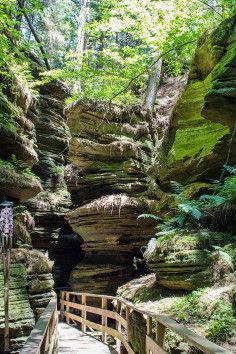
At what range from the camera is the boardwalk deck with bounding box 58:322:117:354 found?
7.41 meters

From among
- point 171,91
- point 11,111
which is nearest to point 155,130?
point 171,91

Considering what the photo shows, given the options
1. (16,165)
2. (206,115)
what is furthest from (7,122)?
(206,115)

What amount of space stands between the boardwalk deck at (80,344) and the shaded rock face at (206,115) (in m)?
4.27

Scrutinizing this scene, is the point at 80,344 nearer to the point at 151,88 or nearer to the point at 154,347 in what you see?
the point at 154,347

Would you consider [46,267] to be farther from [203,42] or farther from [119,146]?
[203,42]

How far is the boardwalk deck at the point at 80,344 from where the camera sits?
741cm

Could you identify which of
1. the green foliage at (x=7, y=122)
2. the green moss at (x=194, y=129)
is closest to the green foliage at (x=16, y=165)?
the green foliage at (x=7, y=122)

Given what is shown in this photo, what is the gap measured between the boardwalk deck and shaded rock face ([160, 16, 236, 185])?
14.0 ft

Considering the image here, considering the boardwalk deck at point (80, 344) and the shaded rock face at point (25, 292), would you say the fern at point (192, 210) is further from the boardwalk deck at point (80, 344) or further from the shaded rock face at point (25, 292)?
the shaded rock face at point (25, 292)

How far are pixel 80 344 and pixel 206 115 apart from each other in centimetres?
569

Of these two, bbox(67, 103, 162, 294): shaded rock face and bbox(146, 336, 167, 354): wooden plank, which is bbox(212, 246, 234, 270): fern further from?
bbox(67, 103, 162, 294): shaded rock face

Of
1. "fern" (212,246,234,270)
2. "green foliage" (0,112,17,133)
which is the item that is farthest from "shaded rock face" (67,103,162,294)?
"fern" (212,246,234,270)

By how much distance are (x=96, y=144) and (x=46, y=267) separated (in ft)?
16.3

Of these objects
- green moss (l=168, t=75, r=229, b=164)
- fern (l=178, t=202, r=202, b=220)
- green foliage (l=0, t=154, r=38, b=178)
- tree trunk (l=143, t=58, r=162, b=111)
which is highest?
tree trunk (l=143, t=58, r=162, b=111)
